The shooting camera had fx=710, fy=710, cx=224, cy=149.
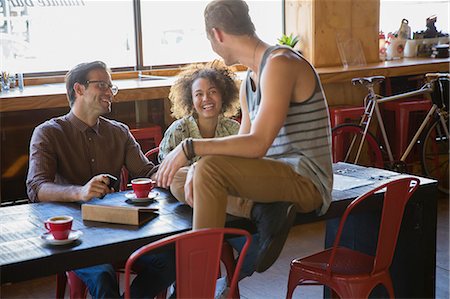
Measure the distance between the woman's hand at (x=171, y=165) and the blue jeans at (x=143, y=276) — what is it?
0.41 m

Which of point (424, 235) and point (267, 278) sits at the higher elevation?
point (424, 235)

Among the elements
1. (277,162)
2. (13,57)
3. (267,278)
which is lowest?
(267,278)

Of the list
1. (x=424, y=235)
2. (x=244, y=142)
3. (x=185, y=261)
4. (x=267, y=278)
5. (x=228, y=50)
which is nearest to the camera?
(x=185, y=261)

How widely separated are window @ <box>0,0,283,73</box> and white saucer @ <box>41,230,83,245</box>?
2.72m

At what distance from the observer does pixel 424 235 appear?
2898 millimetres

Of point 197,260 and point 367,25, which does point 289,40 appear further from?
point 197,260

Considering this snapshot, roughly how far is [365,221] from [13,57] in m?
2.77

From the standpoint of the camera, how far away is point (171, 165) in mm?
2271

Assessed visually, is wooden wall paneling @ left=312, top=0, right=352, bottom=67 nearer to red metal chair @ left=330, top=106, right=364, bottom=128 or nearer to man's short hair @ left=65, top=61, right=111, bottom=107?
red metal chair @ left=330, top=106, right=364, bottom=128

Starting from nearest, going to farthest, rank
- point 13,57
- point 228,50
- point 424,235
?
point 228,50 < point 424,235 < point 13,57

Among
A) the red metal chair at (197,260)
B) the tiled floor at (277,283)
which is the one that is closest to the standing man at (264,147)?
the red metal chair at (197,260)

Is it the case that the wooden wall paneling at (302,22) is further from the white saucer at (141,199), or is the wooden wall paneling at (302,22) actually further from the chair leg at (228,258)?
the white saucer at (141,199)

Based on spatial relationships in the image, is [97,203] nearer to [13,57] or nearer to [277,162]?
[277,162]

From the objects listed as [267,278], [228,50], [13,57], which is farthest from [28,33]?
[228,50]
